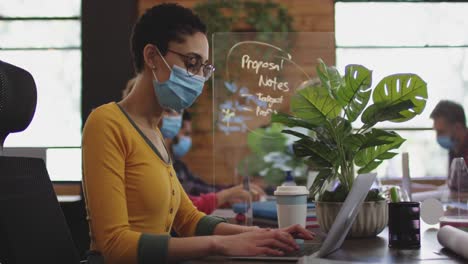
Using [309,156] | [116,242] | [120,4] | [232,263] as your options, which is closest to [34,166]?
[116,242]

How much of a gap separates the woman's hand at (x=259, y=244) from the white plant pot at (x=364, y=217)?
0.32 metres

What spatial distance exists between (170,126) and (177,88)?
1945 millimetres

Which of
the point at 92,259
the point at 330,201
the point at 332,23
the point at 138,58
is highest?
the point at 332,23

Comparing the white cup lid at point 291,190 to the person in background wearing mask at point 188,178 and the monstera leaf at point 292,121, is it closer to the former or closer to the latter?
the monstera leaf at point 292,121

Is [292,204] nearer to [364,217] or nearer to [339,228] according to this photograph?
[364,217]

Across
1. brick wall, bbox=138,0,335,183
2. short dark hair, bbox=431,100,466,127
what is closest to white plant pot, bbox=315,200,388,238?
short dark hair, bbox=431,100,466,127

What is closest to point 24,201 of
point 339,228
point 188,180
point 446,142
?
point 339,228

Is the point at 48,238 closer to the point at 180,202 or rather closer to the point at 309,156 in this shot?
the point at 180,202

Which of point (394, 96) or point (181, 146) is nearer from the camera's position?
point (394, 96)

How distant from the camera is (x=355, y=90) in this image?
5.22 feet

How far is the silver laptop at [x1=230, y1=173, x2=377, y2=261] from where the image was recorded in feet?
4.24

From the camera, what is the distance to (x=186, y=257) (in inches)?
53.2

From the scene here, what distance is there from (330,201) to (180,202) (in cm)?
46

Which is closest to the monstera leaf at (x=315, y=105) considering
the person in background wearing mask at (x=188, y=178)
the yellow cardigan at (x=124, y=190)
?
the yellow cardigan at (x=124, y=190)
